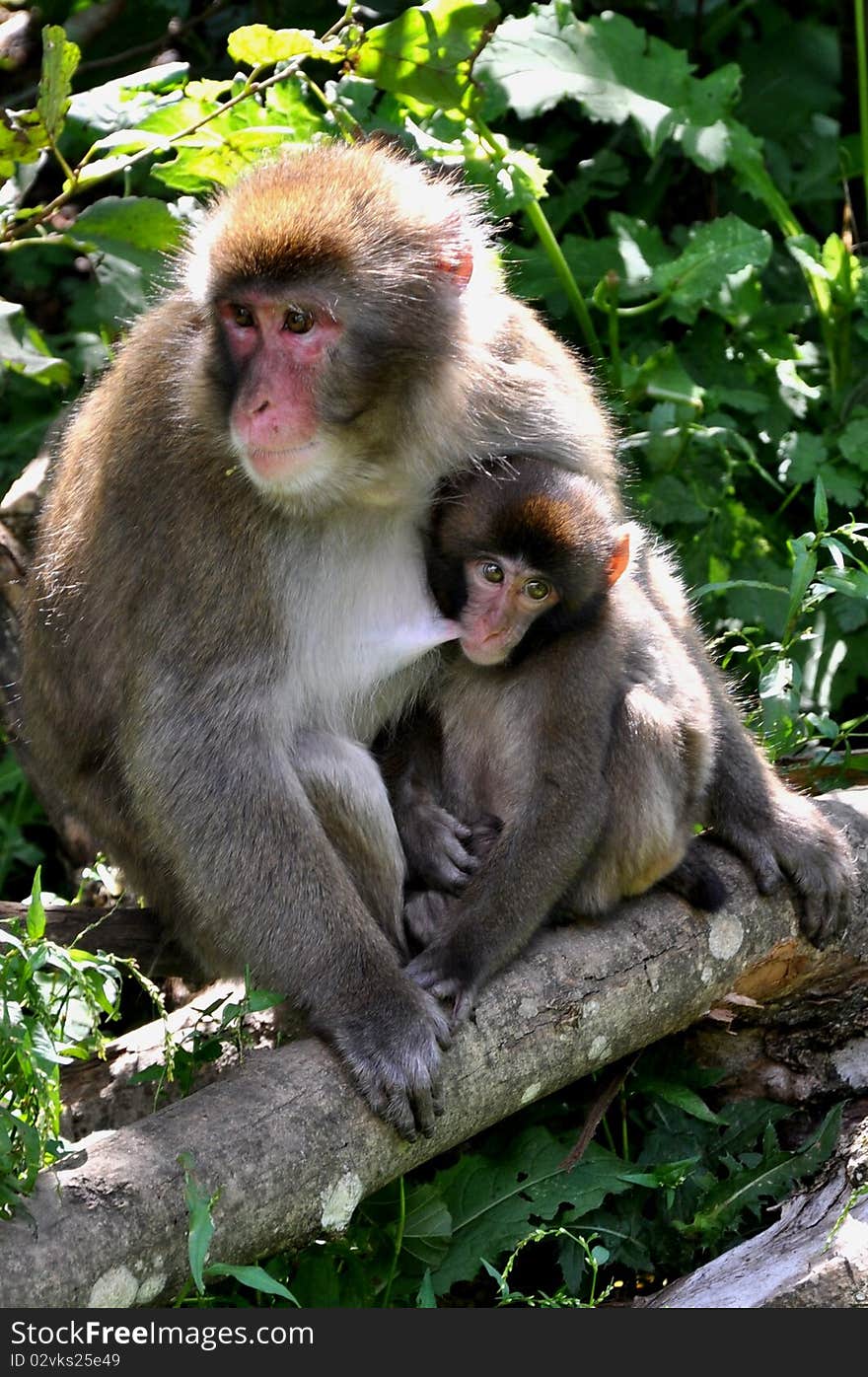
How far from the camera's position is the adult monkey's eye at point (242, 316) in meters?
3.88

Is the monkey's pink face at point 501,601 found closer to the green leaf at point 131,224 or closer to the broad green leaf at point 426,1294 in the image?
the broad green leaf at point 426,1294

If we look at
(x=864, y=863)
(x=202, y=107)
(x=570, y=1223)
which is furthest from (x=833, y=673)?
(x=202, y=107)

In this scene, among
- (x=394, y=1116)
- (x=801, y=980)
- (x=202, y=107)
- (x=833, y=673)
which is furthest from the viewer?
(x=833, y=673)

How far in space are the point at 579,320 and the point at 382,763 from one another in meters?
2.22

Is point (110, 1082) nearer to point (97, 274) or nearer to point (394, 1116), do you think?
point (394, 1116)

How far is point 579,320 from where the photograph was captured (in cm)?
605

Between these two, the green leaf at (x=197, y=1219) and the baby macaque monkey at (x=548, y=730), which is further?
the baby macaque monkey at (x=548, y=730)

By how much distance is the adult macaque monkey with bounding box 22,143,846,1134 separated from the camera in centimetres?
383

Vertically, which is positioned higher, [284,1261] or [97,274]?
[97,274]

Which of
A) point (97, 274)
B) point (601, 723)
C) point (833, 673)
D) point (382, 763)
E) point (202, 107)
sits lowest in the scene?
point (833, 673)

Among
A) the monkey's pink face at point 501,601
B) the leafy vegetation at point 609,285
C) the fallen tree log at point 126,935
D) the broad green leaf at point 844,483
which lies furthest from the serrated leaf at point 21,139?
the broad green leaf at point 844,483

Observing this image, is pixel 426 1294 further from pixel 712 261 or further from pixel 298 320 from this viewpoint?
pixel 712 261

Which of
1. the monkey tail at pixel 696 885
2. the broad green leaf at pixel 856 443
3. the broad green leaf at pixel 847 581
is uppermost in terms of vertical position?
the broad green leaf at pixel 847 581

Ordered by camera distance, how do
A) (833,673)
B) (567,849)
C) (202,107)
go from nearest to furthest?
(567,849) < (202,107) < (833,673)
